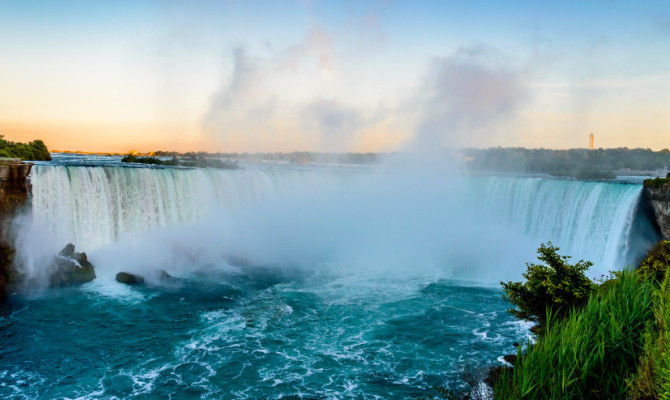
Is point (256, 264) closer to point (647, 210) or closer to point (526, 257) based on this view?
point (526, 257)

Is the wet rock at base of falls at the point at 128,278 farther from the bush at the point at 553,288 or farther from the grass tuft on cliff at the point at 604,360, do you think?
the grass tuft on cliff at the point at 604,360

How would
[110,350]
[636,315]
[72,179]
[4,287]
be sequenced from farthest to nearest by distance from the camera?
[72,179] → [4,287] → [110,350] → [636,315]

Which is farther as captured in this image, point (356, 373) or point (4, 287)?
point (4, 287)

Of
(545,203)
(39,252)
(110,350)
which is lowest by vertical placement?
(110,350)

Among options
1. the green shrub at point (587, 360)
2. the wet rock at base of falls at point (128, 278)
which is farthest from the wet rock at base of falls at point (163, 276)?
the green shrub at point (587, 360)

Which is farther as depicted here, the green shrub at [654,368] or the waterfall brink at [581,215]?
the waterfall brink at [581,215]

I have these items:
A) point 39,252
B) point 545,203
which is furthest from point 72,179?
point 545,203

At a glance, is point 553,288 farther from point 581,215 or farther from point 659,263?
point 581,215
